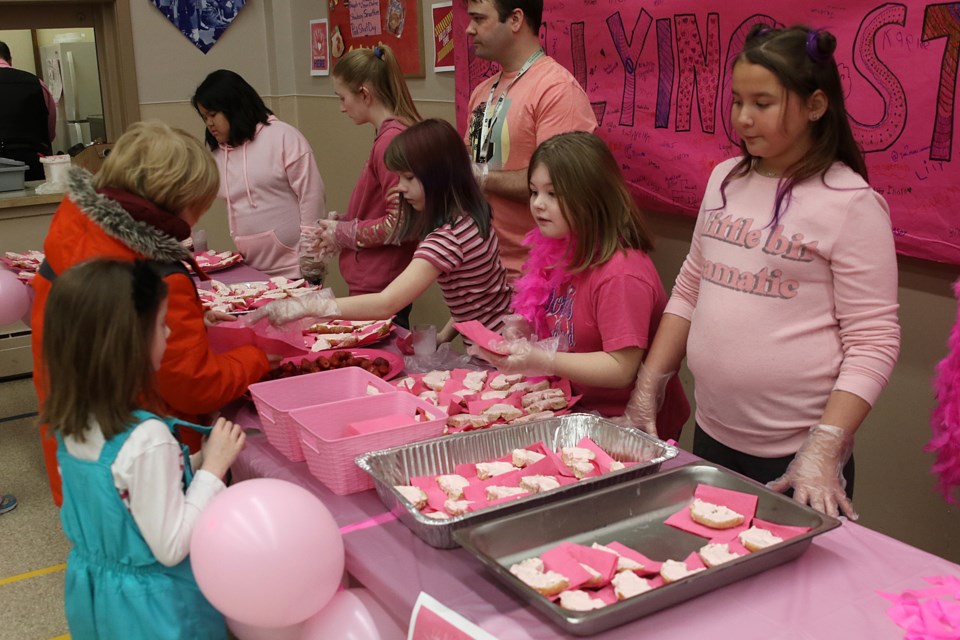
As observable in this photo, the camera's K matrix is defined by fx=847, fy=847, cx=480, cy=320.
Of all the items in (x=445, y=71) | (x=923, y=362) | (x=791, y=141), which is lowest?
(x=923, y=362)

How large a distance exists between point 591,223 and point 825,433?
0.71 meters

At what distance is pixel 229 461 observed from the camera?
5.11 feet

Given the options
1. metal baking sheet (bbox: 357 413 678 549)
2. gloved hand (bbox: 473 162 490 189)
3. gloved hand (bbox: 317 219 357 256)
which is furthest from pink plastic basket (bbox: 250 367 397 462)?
gloved hand (bbox: 317 219 357 256)

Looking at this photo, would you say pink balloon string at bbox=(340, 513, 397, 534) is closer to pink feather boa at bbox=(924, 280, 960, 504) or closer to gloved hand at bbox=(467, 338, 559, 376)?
gloved hand at bbox=(467, 338, 559, 376)

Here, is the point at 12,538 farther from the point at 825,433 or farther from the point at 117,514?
the point at 825,433

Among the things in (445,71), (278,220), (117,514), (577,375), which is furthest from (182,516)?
(445,71)

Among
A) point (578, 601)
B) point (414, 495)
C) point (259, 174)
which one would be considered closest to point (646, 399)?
point (414, 495)

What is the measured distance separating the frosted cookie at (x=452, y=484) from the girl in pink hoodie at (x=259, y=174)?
1.99 metres

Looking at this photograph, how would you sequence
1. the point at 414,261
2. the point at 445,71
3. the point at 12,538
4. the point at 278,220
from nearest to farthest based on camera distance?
the point at 414,261, the point at 12,538, the point at 278,220, the point at 445,71

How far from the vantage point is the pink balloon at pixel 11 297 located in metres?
3.05

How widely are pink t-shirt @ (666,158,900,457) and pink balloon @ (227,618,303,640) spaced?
38.7 inches

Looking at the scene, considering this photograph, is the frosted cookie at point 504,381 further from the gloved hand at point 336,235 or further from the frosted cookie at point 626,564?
the gloved hand at point 336,235

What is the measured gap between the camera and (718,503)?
1.46 meters

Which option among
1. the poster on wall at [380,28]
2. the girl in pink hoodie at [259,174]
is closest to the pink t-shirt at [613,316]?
the girl in pink hoodie at [259,174]
